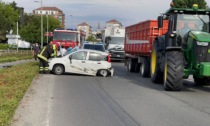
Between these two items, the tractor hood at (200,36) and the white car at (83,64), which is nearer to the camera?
the tractor hood at (200,36)

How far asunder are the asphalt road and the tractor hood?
1.89 m

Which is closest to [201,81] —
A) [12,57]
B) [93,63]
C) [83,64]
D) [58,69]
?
[93,63]

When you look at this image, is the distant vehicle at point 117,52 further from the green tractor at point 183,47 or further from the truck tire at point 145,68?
the green tractor at point 183,47

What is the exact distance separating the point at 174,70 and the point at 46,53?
31.8 feet

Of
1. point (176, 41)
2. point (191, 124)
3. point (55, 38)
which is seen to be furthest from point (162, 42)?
point (55, 38)

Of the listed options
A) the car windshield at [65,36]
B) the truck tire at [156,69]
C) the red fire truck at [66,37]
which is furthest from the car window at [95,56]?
the car windshield at [65,36]

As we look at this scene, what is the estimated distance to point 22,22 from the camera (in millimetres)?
125625

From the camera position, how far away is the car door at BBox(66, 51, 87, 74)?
19734 mm

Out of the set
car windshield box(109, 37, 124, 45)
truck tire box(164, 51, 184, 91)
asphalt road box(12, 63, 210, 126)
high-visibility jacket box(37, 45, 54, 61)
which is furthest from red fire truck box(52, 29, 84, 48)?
truck tire box(164, 51, 184, 91)

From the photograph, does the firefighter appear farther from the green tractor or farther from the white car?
the green tractor

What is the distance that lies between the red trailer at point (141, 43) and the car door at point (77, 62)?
9.90 ft

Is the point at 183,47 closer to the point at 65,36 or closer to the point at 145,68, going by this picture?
the point at 145,68

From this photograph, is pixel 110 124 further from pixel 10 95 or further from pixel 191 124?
pixel 10 95

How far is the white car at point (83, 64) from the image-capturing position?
1975cm
